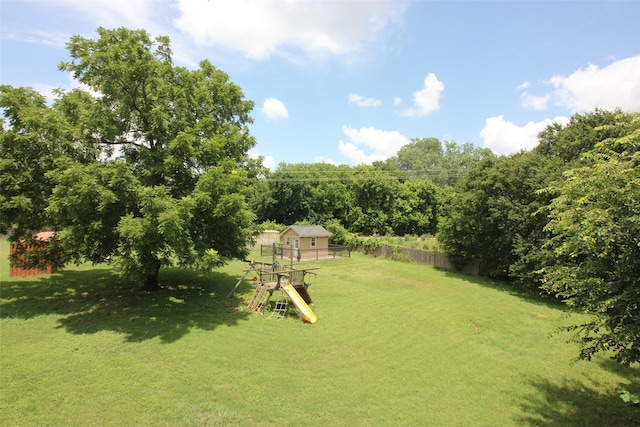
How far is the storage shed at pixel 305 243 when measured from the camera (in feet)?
98.5

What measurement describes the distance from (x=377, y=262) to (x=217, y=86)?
752 inches

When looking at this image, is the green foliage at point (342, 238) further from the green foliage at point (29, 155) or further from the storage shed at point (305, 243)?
the green foliage at point (29, 155)

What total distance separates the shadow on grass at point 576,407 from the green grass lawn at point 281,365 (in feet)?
0.13

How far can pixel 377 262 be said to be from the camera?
2852 centimetres

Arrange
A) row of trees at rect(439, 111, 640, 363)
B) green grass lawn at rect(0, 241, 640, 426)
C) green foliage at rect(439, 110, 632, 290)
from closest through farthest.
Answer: row of trees at rect(439, 111, 640, 363), green grass lawn at rect(0, 241, 640, 426), green foliage at rect(439, 110, 632, 290)

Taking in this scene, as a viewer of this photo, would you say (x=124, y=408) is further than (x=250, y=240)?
No

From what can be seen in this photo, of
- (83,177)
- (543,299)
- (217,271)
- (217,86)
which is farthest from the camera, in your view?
(217,271)

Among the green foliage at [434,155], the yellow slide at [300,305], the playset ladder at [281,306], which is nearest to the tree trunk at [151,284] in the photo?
the playset ladder at [281,306]

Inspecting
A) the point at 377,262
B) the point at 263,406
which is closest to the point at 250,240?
the point at 263,406

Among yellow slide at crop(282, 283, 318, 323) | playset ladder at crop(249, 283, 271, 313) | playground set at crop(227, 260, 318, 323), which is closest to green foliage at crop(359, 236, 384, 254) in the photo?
playground set at crop(227, 260, 318, 323)

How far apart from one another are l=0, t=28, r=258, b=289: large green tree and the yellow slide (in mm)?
2473

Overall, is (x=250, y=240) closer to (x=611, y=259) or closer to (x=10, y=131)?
(x=10, y=131)

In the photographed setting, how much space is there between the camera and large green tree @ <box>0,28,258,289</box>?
10.5 m

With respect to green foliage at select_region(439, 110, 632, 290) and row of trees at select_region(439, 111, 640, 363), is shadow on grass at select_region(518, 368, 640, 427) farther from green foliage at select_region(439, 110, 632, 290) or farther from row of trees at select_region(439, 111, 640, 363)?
green foliage at select_region(439, 110, 632, 290)
